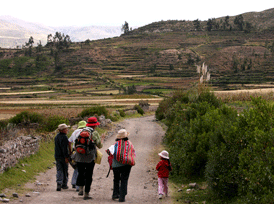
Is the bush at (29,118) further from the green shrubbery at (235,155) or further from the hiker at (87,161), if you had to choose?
the hiker at (87,161)

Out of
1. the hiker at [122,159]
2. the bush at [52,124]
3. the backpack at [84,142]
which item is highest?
the backpack at [84,142]

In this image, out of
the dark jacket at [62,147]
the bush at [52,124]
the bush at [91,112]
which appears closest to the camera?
the dark jacket at [62,147]

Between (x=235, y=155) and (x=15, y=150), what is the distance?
24.3 ft

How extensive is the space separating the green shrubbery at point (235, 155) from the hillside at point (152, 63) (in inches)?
2254

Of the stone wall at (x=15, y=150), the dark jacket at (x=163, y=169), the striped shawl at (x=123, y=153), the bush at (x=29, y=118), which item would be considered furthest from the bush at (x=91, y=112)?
the striped shawl at (x=123, y=153)

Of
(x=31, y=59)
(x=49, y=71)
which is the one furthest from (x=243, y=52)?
(x=31, y=59)

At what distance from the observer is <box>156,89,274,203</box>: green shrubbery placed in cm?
604

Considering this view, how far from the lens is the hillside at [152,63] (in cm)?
8588

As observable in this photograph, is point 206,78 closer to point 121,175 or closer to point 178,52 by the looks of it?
point 121,175

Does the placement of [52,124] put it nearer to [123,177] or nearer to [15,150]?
[15,150]

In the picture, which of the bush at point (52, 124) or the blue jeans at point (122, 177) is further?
the bush at point (52, 124)

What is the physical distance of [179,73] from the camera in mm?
99188

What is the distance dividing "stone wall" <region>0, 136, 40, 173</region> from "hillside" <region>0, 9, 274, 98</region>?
188 ft

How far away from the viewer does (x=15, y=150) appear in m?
11.2
